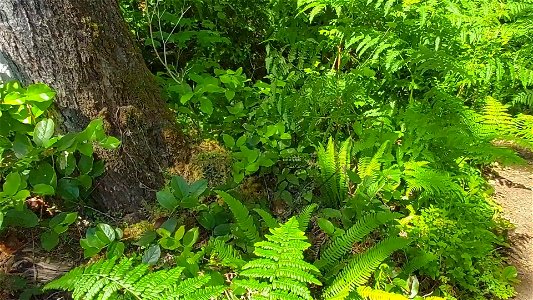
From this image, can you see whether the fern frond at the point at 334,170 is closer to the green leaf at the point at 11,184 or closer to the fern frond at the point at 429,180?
the fern frond at the point at 429,180

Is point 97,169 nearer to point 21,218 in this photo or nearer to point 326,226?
point 21,218

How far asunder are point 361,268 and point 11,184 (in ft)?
5.71

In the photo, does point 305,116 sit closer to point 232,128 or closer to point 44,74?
point 232,128

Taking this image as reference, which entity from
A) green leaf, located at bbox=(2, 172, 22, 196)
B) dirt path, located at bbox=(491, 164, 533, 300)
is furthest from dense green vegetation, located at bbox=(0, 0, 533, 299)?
dirt path, located at bbox=(491, 164, 533, 300)

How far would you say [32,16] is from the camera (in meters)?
2.37

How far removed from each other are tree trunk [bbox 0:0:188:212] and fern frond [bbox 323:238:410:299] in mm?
1180

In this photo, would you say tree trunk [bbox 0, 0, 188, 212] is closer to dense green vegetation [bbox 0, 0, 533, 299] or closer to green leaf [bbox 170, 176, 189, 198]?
dense green vegetation [bbox 0, 0, 533, 299]

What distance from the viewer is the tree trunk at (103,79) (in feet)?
7.89

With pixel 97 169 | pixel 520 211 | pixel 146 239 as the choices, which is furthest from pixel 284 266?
pixel 520 211

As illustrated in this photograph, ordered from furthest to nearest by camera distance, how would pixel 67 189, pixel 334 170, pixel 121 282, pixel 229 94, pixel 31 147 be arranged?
1. pixel 229 94
2. pixel 334 170
3. pixel 67 189
4. pixel 31 147
5. pixel 121 282

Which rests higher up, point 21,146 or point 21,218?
point 21,146

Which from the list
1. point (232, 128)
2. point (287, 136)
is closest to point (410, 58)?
point (287, 136)

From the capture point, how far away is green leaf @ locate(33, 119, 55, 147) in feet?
7.51

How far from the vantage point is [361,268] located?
2.48 meters
